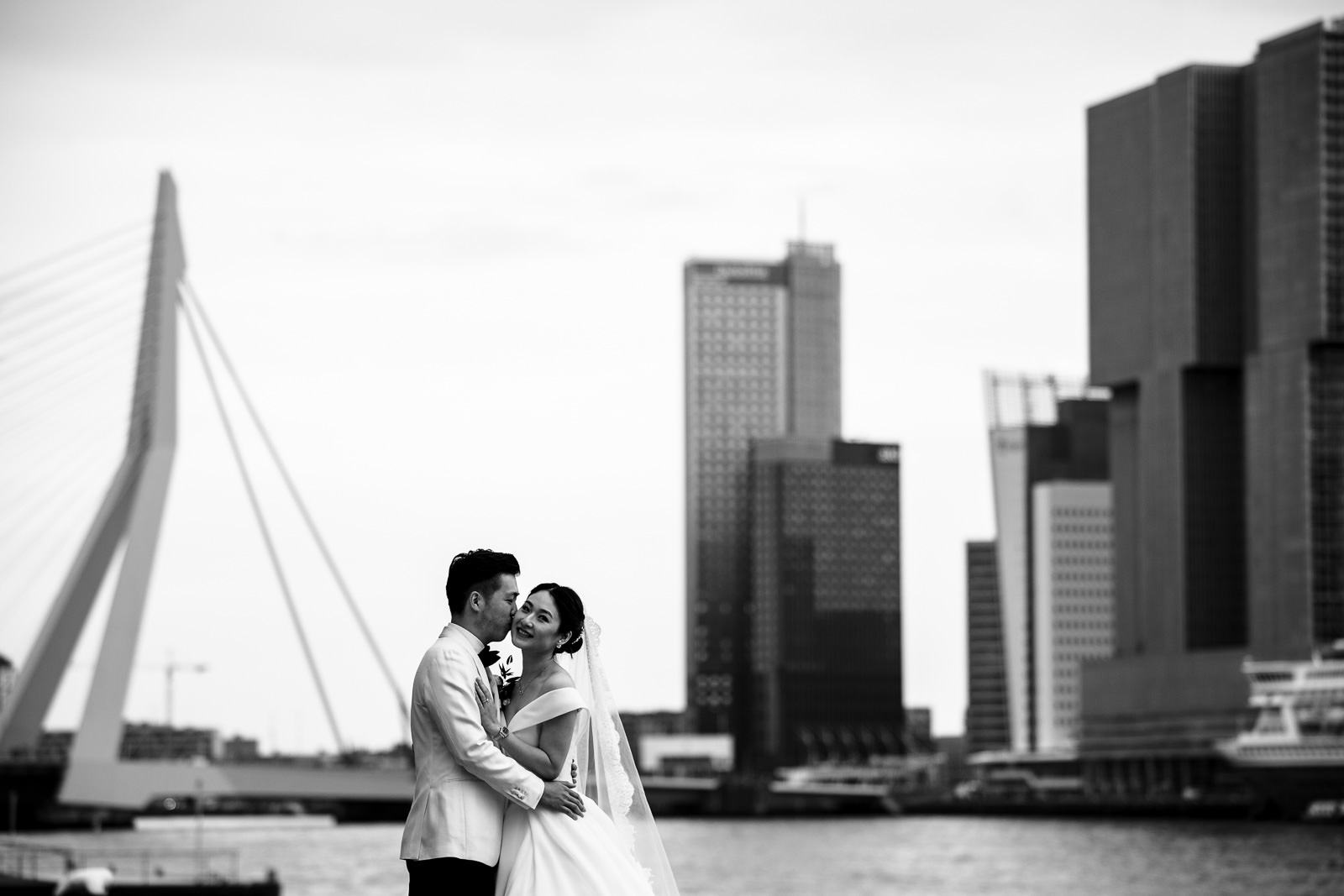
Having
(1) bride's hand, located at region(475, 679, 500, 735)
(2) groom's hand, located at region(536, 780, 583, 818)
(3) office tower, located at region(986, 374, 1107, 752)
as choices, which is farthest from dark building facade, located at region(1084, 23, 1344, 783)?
(1) bride's hand, located at region(475, 679, 500, 735)

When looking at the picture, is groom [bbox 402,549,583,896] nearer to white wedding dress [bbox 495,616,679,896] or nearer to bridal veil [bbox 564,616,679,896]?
white wedding dress [bbox 495,616,679,896]

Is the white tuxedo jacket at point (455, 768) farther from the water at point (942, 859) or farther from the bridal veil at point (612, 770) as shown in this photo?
the water at point (942, 859)

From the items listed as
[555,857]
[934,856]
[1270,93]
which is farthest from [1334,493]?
[555,857]

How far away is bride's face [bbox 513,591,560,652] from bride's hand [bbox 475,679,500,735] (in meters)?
0.20

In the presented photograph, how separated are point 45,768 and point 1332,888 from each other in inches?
1554

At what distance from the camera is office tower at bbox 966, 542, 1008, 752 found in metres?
186

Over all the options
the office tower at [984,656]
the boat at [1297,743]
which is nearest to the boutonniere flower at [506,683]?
the boat at [1297,743]

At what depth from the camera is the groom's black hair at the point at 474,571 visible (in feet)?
22.3

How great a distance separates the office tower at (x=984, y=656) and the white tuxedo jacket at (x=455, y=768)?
178523 mm

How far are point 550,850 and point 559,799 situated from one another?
0.15 metres

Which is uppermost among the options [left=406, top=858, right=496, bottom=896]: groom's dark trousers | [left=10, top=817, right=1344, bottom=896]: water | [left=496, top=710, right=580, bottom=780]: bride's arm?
[left=496, top=710, right=580, bottom=780]: bride's arm

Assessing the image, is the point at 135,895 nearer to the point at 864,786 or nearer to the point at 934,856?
the point at 934,856

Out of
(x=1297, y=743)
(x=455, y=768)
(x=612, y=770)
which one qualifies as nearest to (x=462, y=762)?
(x=455, y=768)

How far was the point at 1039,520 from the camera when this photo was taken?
565 feet
